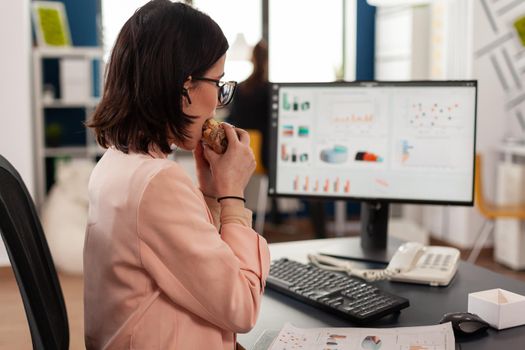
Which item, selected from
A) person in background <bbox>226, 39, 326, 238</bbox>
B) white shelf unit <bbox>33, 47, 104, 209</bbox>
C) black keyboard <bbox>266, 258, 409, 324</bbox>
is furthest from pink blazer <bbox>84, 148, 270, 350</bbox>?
white shelf unit <bbox>33, 47, 104, 209</bbox>

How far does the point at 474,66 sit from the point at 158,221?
157 inches

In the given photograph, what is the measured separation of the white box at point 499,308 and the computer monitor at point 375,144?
492mm

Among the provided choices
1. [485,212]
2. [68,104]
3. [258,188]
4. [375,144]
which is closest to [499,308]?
[375,144]

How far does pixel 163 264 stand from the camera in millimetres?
1071

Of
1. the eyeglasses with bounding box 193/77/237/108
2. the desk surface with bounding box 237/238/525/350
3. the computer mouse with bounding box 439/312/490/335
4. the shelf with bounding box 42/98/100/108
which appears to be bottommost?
the desk surface with bounding box 237/238/525/350

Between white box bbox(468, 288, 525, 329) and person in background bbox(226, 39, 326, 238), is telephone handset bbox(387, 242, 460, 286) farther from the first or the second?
person in background bbox(226, 39, 326, 238)

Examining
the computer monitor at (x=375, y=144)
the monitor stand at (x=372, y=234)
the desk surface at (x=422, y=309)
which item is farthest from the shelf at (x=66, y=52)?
the desk surface at (x=422, y=309)

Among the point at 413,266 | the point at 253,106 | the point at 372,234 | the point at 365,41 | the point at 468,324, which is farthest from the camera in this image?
the point at 365,41

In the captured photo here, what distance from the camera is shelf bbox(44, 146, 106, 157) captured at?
5.36 metres

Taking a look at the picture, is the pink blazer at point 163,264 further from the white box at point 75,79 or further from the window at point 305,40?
the window at point 305,40

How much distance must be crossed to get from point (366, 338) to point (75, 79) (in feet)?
14.7

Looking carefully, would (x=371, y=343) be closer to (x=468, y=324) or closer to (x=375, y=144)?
(x=468, y=324)

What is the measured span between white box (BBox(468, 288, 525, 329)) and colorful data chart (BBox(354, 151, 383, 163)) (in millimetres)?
570

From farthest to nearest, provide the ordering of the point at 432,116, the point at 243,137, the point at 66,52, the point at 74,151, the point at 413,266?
the point at 74,151, the point at 66,52, the point at 432,116, the point at 413,266, the point at 243,137
